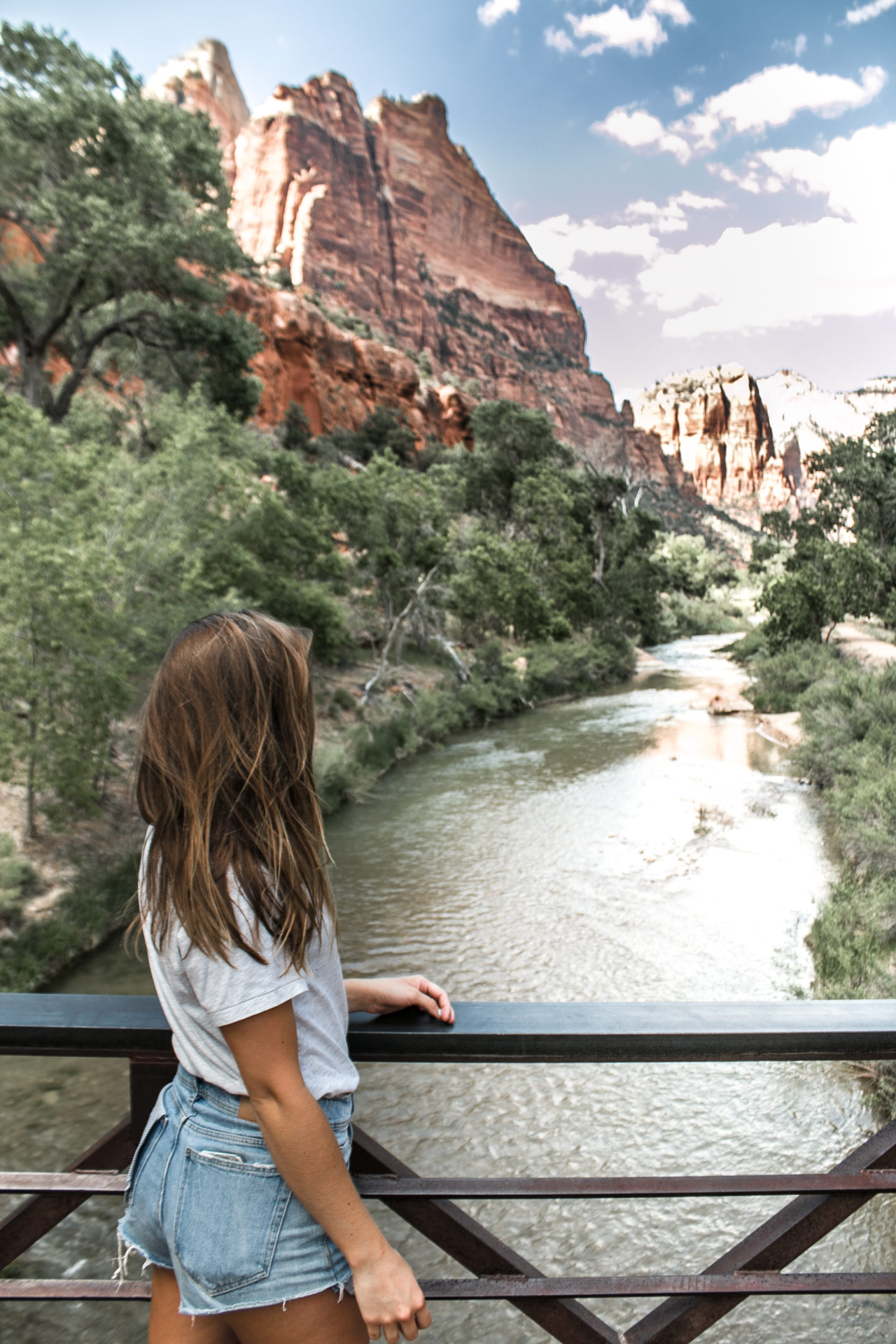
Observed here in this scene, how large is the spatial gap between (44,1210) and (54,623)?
24.3ft

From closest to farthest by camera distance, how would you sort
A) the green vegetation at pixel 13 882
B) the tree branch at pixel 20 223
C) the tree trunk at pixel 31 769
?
the green vegetation at pixel 13 882 < the tree trunk at pixel 31 769 < the tree branch at pixel 20 223

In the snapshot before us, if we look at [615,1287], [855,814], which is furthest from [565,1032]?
[855,814]

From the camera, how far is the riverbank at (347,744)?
7.36 meters

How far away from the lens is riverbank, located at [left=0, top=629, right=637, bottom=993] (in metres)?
7.36

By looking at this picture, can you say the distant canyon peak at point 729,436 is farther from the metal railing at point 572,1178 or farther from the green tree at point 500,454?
the metal railing at point 572,1178

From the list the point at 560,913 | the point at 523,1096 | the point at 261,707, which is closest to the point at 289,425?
the point at 560,913

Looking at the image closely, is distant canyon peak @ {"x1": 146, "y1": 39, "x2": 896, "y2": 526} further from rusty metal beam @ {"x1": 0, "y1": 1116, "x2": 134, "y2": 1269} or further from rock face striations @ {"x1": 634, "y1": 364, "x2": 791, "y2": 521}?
rusty metal beam @ {"x1": 0, "y1": 1116, "x2": 134, "y2": 1269}

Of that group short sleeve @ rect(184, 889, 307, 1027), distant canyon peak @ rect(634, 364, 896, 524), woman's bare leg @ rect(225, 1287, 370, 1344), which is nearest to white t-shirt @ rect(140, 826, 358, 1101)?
short sleeve @ rect(184, 889, 307, 1027)

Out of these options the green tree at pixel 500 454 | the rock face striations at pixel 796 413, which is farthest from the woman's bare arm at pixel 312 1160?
the rock face striations at pixel 796 413

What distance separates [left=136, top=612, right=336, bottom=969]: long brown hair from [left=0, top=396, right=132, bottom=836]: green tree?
7.26 meters

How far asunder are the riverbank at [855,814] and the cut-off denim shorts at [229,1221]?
4.47 m

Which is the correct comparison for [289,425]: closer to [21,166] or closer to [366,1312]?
[21,166]

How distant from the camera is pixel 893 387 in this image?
68500 millimetres

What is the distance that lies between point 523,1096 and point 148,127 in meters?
17.5
